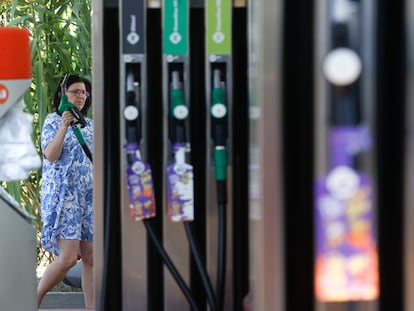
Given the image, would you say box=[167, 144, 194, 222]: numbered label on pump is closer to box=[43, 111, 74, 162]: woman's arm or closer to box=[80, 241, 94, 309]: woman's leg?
box=[43, 111, 74, 162]: woman's arm

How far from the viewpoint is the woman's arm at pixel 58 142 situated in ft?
17.4

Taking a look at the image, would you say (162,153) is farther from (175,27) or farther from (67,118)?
(67,118)

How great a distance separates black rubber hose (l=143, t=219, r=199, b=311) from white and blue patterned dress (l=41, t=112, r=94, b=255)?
277 cm

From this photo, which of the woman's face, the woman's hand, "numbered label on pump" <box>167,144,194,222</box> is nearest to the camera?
"numbered label on pump" <box>167,144,194,222</box>

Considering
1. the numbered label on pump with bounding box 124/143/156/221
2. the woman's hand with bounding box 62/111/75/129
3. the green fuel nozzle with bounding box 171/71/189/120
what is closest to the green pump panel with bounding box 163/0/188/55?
the green fuel nozzle with bounding box 171/71/189/120

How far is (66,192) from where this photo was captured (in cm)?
562

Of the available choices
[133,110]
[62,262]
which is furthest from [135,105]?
[62,262]

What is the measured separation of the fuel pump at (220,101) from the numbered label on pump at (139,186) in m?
0.20

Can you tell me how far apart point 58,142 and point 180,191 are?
2793 millimetres

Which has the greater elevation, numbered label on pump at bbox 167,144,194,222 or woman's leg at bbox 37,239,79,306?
numbered label on pump at bbox 167,144,194,222

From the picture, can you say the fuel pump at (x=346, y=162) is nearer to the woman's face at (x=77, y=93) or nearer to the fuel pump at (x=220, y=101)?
the fuel pump at (x=220, y=101)

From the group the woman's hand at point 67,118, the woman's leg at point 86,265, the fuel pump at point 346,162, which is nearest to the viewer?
the fuel pump at point 346,162

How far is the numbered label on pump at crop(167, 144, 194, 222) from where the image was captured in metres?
2.77

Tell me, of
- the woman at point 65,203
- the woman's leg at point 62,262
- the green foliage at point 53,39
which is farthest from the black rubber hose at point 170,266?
the green foliage at point 53,39
